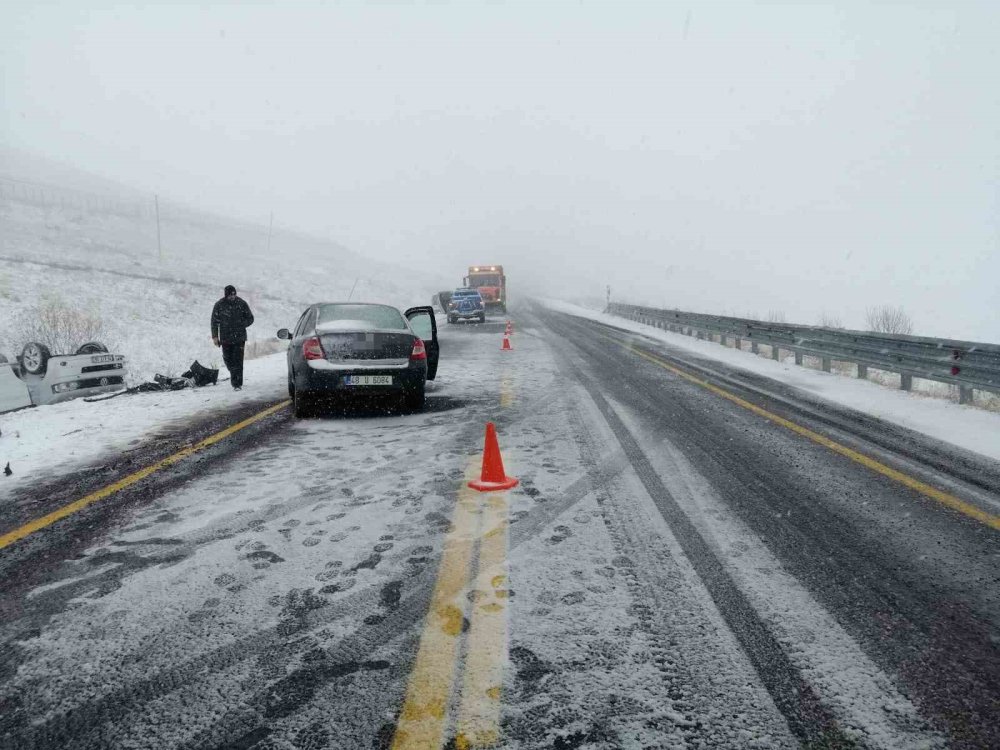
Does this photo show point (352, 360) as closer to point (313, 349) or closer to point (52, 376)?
point (313, 349)

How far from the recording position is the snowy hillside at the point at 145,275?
1819 cm

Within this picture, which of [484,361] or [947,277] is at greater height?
[947,277]

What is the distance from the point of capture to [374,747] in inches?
72.8

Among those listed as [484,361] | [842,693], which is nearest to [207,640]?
[842,693]

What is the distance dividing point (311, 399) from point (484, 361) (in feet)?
21.6

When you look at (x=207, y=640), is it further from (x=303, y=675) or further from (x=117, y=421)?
(x=117, y=421)

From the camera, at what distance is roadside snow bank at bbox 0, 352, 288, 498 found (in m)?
5.68

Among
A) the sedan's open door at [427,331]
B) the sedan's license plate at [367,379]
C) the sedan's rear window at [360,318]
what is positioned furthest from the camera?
the sedan's open door at [427,331]

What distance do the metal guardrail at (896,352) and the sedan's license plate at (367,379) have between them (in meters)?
7.54

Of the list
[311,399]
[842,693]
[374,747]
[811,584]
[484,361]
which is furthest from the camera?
[484,361]

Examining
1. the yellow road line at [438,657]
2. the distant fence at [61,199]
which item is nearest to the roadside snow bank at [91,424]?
the yellow road line at [438,657]

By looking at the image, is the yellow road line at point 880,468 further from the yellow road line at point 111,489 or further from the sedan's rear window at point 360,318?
the yellow road line at point 111,489

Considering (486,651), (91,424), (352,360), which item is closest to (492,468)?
(486,651)

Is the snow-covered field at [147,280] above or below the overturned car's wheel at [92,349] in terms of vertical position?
above
